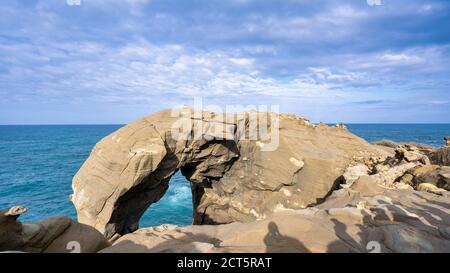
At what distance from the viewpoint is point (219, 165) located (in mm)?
15000

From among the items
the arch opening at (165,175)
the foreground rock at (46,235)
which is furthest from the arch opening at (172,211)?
the foreground rock at (46,235)

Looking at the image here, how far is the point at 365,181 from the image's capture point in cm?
1176

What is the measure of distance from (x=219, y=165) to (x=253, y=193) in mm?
2461

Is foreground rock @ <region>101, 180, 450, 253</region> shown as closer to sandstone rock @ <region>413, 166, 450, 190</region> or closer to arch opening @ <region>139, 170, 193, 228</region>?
sandstone rock @ <region>413, 166, 450, 190</region>

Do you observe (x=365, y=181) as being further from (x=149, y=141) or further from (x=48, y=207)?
(x=48, y=207)

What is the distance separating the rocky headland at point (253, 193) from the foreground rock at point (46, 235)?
2 cm

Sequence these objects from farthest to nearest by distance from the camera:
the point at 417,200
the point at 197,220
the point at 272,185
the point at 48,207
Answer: the point at 48,207, the point at 197,220, the point at 272,185, the point at 417,200

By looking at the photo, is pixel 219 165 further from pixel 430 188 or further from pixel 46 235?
pixel 430 188

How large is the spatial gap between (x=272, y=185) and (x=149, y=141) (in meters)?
6.63

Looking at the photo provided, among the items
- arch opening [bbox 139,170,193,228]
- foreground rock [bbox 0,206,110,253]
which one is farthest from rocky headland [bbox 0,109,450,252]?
arch opening [bbox 139,170,193,228]

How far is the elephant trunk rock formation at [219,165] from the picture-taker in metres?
11.8

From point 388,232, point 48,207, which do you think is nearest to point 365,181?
point 388,232

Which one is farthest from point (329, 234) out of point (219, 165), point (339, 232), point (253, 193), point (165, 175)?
point (219, 165)
